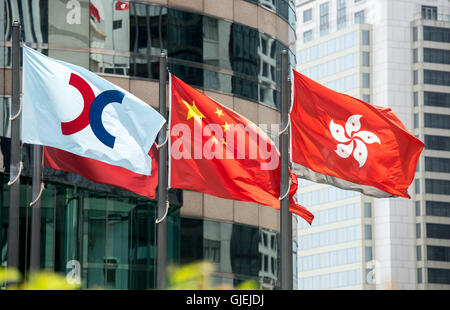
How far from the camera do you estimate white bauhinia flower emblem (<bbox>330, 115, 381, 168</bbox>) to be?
21.2 m

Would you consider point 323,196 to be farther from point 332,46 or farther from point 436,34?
point 436,34

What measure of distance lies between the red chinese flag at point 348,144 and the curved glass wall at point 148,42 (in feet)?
41.6

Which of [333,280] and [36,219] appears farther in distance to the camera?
[333,280]

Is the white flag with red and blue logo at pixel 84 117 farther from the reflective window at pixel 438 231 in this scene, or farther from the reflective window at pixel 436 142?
the reflective window at pixel 436 142

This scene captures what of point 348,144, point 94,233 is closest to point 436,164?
point 94,233

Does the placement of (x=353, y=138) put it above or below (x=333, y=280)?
below

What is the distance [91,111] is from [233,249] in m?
15.9

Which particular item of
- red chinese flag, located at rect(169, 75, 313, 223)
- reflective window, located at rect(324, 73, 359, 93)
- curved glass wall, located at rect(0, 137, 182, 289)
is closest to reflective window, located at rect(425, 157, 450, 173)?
reflective window, located at rect(324, 73, 359, 93)

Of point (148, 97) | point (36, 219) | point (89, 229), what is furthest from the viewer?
point (148, 97)

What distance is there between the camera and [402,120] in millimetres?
152250

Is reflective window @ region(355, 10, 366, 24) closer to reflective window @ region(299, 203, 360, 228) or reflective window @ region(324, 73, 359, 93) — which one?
reflective window @ region(324, 73, 359, 93)

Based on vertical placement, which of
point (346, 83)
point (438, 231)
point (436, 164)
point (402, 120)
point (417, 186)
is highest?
point (346, 83)

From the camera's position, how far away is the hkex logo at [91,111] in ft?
64.4
